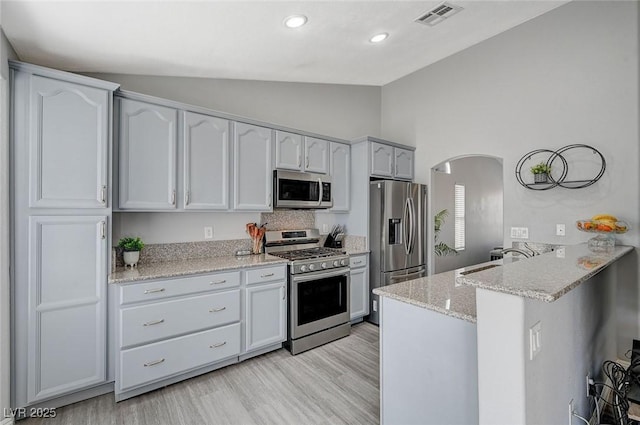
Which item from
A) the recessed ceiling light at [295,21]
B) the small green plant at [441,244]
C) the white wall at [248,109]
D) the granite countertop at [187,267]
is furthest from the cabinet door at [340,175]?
the small green plant at [441,244]

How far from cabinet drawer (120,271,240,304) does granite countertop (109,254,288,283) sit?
53 mm

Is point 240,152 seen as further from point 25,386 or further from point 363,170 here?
point 25,386

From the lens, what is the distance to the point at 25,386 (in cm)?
203

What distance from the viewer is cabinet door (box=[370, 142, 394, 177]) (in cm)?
385

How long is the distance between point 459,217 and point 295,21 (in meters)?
4.82

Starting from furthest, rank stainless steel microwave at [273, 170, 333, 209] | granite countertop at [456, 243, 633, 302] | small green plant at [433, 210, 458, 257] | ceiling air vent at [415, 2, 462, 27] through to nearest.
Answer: small green plant at [433, 210, 458, 257], stainless steel microwave at [273, 170, 333, 209], ceiling air vent at [415, 2, 462, 27], granite countertop at [456, 243, 633, 302]

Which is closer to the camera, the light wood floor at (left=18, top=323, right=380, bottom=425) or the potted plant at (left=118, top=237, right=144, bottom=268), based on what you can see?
the light wood floor at (left=18, top=323, right=380, bottom=425)

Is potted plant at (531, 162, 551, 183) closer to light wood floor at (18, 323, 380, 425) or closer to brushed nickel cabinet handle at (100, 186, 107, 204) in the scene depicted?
light wood floor at (18, 323, 380, 425)

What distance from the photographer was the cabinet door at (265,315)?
2.84 metres

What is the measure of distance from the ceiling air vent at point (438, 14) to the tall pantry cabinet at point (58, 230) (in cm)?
265

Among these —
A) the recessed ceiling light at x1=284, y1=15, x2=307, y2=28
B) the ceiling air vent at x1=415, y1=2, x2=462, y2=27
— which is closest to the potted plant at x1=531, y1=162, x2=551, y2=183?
the ceiling air vent at x1=415, y1=2, x2=462, y2=27

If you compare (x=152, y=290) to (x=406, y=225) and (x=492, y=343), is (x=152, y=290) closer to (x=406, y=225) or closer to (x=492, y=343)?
(x=492, y=343)

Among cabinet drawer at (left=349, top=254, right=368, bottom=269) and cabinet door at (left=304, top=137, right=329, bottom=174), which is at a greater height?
cabinet door at (left=304, top=137, right=329, bottom=174)

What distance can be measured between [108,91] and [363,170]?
2.63m
